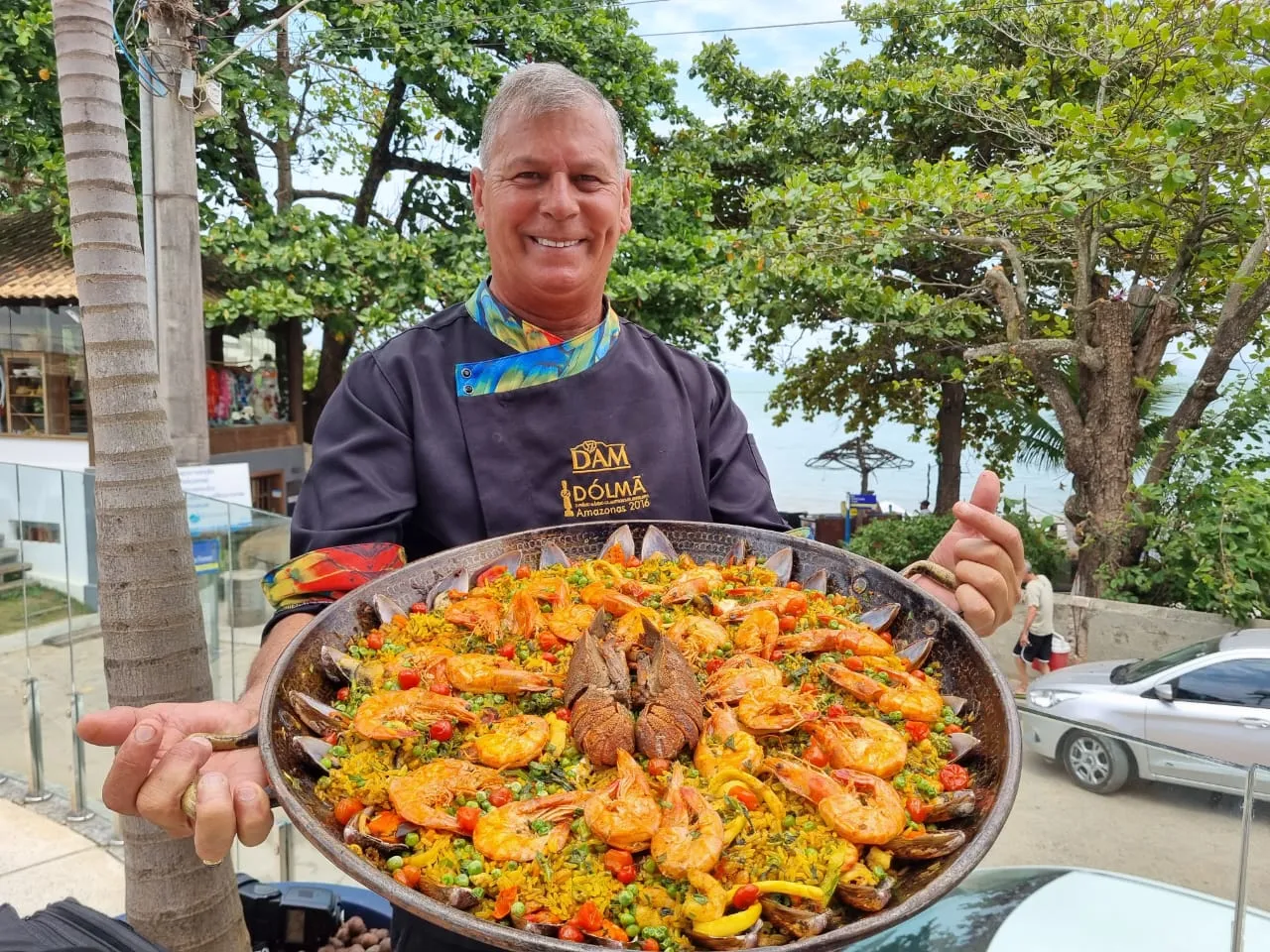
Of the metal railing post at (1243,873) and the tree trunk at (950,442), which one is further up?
the tree trunk at (950,442)

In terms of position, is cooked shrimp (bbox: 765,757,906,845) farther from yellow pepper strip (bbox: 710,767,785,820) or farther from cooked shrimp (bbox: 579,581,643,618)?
cooked shrimp (bbox: 579,581,643,618)

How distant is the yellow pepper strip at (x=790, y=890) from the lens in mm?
1211

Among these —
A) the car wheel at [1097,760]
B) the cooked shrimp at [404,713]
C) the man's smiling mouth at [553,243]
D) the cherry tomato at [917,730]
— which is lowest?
the car wheel at [1097,760]

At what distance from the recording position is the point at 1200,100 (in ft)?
21.8

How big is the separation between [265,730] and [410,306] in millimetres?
9158

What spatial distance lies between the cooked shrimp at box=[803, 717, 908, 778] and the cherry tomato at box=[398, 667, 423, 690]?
0.74 meters

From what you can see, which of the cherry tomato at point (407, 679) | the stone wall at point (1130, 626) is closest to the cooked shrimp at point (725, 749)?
the cherry tomato at point (407, 679)

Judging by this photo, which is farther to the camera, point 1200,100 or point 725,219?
point 725,219

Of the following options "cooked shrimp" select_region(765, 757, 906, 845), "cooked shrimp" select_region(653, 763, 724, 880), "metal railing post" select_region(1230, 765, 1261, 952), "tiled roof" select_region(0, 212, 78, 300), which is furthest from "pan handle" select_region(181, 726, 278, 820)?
"tiled roof" select_region(0, 212, 78, 300)

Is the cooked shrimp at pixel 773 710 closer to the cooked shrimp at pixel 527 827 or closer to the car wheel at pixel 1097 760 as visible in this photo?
the cooked shrimp at pixel 527 827

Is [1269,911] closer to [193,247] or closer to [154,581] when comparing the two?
[154,581]

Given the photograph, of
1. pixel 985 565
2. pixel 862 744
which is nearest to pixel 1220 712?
pixel 985 565

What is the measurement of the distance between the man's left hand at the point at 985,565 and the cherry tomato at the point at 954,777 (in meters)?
0.48

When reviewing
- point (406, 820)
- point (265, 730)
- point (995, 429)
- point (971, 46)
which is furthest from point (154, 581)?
point (995, 429)
